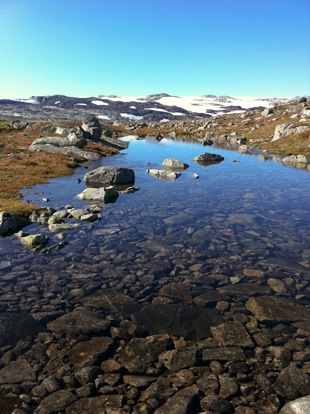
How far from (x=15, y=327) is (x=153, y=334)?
4.57 meters

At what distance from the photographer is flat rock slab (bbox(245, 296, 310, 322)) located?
1063cm

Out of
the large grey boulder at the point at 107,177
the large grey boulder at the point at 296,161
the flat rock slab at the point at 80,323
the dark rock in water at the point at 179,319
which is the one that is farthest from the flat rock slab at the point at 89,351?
the large grey boulder at the point at 296,161

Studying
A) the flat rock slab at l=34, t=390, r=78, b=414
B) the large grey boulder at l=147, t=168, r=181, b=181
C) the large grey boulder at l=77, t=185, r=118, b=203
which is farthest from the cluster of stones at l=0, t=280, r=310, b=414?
the large grey boulder at l=147, t=168, r=181, b=181

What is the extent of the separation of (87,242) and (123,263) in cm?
341

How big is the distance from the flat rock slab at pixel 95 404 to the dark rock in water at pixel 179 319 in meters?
2.83

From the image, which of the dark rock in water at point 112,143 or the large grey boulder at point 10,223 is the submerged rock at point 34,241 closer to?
the large grey boulder at point 10,223

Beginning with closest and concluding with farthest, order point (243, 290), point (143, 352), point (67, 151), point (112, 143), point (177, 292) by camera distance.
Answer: point (143, 352)
point (177, 292)
point (243, 290)
point (67, 151)
point (112, 143)

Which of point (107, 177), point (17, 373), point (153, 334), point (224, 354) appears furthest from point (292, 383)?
Answer: point (107, 177)

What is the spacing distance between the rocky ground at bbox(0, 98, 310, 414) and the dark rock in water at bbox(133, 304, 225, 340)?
5 cm

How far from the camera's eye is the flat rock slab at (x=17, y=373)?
7859 mm

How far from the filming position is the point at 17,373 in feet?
26.5

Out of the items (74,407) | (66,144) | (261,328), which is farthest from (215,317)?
(66,144)

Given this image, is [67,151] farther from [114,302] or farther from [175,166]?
[114,302]

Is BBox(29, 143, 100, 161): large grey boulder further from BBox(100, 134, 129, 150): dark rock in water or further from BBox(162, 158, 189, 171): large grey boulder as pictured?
BBox(100, 134, 129, 150): dark rock in water
